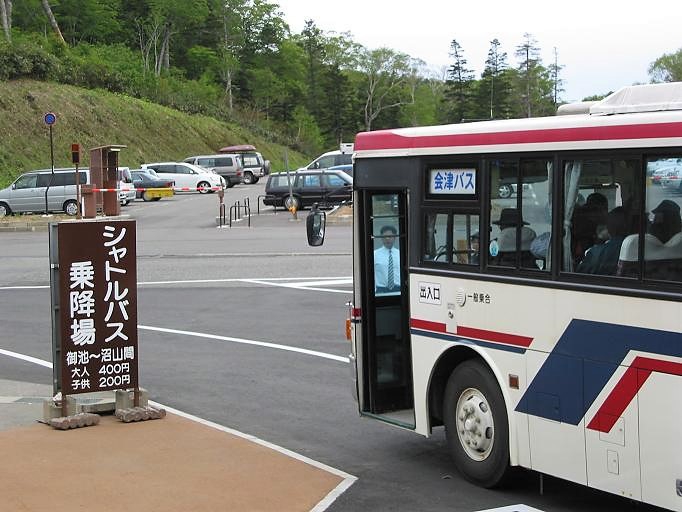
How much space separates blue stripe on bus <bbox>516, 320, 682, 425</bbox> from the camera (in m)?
6.64

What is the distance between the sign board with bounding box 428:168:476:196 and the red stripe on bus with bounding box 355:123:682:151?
0.21 m

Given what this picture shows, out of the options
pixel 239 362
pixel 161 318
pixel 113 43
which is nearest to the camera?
pixel 239 362

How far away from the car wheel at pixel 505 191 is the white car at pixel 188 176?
50167 mm

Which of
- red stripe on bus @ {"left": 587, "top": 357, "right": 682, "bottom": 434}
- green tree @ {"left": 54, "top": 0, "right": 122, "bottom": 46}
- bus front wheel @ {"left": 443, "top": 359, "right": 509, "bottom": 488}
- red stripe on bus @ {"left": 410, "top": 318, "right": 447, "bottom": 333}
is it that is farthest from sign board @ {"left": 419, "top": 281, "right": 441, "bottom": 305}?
green tree @ {"left": 54, "top": 0, "right": 122, "bottom": 46}

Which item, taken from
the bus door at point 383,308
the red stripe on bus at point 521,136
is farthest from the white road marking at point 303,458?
the red stripe on bus at point 521,136

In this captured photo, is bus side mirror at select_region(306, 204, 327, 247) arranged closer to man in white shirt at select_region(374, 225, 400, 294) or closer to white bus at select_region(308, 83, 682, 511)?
white bus at select_region(308, 83, 682, 511)

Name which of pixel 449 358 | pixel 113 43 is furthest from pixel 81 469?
pixel 113 43

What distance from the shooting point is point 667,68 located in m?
76.6

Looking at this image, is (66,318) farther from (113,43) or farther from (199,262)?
(113,43)

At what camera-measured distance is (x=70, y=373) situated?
10039mm

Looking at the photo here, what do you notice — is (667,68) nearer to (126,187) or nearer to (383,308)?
(126,187)

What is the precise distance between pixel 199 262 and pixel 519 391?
1952 cm

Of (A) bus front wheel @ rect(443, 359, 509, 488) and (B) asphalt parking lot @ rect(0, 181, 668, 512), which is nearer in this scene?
(A) bus front wheel @ rect(443, 359, 509, 488)

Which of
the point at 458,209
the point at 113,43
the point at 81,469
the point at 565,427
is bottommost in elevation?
the point at 81,469
